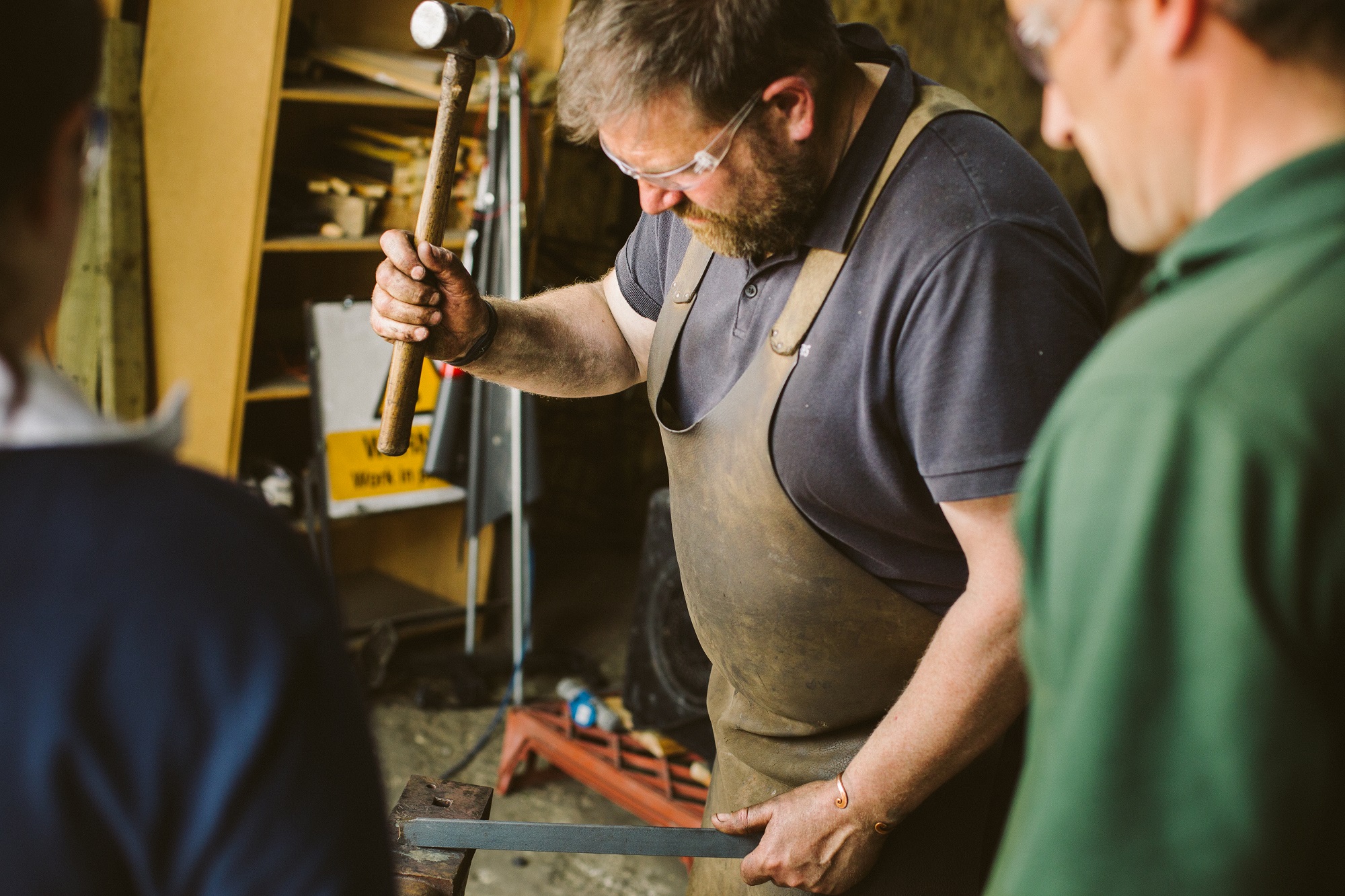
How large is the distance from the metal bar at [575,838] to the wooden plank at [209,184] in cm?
241

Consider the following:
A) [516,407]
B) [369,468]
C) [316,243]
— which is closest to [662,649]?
Answer: [516,407]

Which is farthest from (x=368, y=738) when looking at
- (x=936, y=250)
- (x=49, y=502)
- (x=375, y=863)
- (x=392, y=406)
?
(x=392, y=406)

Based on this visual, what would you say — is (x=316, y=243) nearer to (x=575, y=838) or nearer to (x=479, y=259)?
(x=479, y=259)

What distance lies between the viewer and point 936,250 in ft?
4.49

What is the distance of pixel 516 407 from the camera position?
3.62 metres

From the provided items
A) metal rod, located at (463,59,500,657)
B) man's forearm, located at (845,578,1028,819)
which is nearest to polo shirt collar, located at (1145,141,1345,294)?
man's forearm, located at (845,578,1028,819)

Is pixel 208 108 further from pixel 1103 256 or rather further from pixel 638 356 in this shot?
pixel 1103 256

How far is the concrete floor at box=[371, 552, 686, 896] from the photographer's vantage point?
3266 millimetres

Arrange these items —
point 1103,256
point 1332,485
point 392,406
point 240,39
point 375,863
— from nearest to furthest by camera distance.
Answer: point 1332,485, point 375,863, point 392,406, point 240,39, point 1103,256

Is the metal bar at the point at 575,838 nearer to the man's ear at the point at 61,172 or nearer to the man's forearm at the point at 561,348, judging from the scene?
the man's forearm at the point at 561,348

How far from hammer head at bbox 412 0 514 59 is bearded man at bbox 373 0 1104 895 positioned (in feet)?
0.86

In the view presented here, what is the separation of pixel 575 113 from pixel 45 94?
0.97 metres

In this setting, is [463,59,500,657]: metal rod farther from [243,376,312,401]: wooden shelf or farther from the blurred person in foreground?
the blurred person in foreground

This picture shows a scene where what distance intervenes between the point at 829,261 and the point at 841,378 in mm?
168
